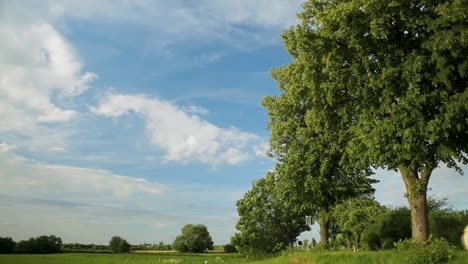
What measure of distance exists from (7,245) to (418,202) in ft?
257

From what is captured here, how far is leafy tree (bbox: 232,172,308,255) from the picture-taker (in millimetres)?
63531

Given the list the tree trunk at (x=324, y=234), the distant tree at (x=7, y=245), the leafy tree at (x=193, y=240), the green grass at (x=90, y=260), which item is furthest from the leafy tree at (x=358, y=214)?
the leafy tree at (x=193, y=240)

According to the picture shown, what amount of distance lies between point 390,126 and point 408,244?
5733mm

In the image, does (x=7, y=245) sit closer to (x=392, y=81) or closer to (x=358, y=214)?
Result: (x=358, y=214)

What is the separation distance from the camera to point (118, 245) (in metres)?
110

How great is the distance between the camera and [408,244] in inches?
766

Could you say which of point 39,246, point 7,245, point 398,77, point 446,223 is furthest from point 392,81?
point 39,246

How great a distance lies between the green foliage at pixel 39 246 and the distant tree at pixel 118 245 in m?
15.5

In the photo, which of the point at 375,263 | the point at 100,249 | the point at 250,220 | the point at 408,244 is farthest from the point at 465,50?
the point at 100,249

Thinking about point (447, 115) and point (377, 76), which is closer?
point (447, 115)

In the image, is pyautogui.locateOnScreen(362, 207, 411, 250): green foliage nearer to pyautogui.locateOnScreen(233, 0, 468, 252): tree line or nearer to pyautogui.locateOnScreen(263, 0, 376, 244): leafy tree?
pyautogui.locateOnScreen(263, 0, 376, 244): leafy tree

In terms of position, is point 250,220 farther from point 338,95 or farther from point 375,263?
point 375,263

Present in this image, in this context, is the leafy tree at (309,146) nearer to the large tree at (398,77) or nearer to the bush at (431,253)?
the large tree at (398,77)

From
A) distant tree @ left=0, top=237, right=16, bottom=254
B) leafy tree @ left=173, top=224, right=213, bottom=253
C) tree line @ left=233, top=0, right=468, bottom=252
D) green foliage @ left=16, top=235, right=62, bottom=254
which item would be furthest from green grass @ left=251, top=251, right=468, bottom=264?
leafy tree @ left=173, top=224, right=213, bottom=253
